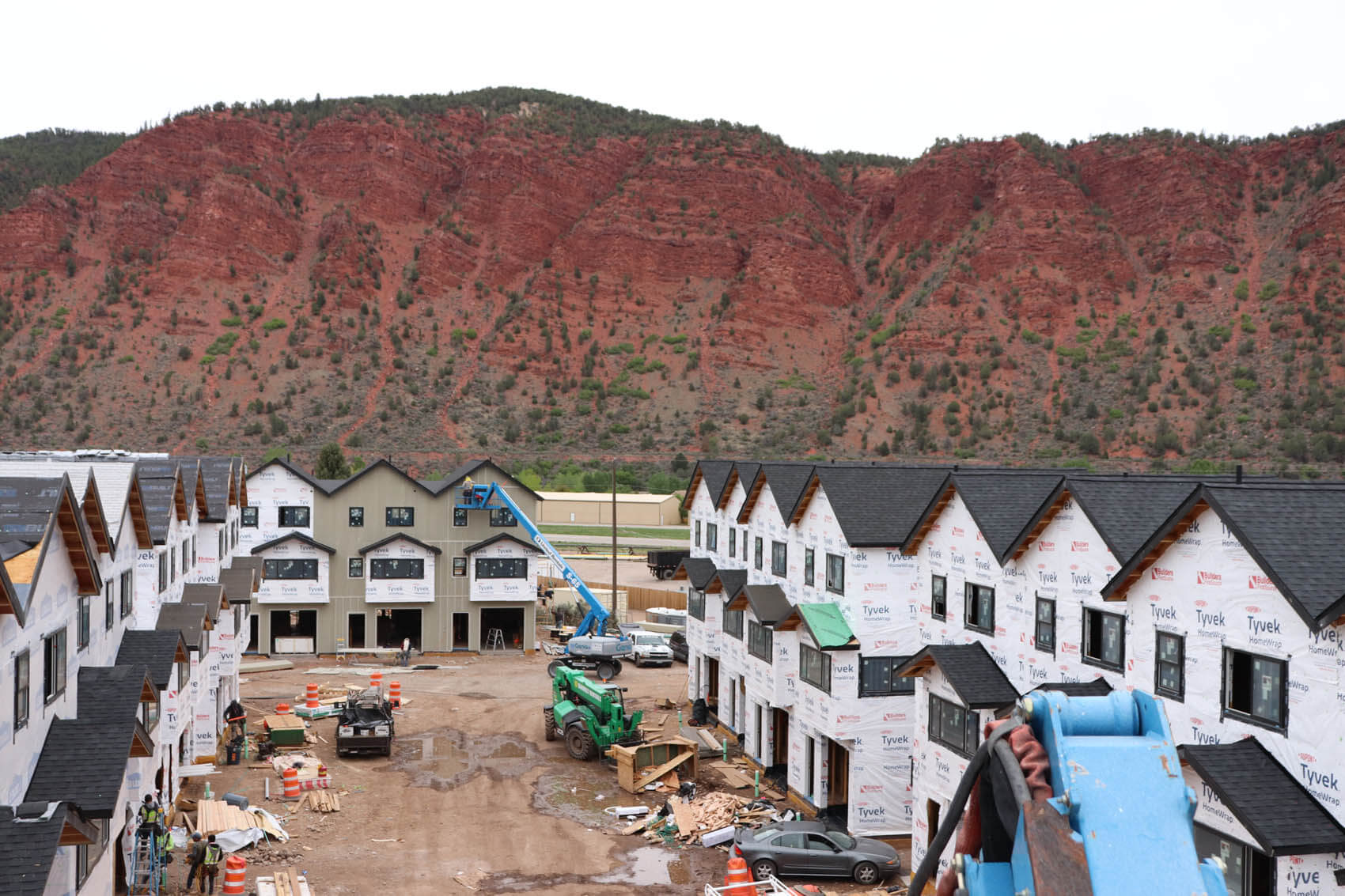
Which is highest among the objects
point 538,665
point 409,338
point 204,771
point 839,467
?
point 409,338

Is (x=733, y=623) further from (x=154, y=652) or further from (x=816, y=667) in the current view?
(x=154, y=652)

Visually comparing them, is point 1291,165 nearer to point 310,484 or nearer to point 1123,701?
point 310,484

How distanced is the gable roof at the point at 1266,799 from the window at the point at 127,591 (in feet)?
71.8

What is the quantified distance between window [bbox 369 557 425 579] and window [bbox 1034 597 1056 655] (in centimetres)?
3797

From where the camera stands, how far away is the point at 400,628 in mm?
54969

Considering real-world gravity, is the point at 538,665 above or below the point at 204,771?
below

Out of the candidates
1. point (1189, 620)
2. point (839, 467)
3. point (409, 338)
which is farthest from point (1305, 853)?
point (409, 338)

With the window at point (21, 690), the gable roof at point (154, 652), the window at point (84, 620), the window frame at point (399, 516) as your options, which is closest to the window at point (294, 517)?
the window frame at point (399, 516)

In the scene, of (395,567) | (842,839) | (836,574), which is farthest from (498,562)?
(842,839)

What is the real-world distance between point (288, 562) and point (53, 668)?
37.0 m

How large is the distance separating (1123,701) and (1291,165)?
13550 cm

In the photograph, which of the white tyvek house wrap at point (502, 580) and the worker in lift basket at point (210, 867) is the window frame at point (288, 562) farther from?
the worker in lift basket at point (210, 867)

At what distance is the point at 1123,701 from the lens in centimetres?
522

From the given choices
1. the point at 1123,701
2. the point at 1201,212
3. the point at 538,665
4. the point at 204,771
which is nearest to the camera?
the point at 1123,701
